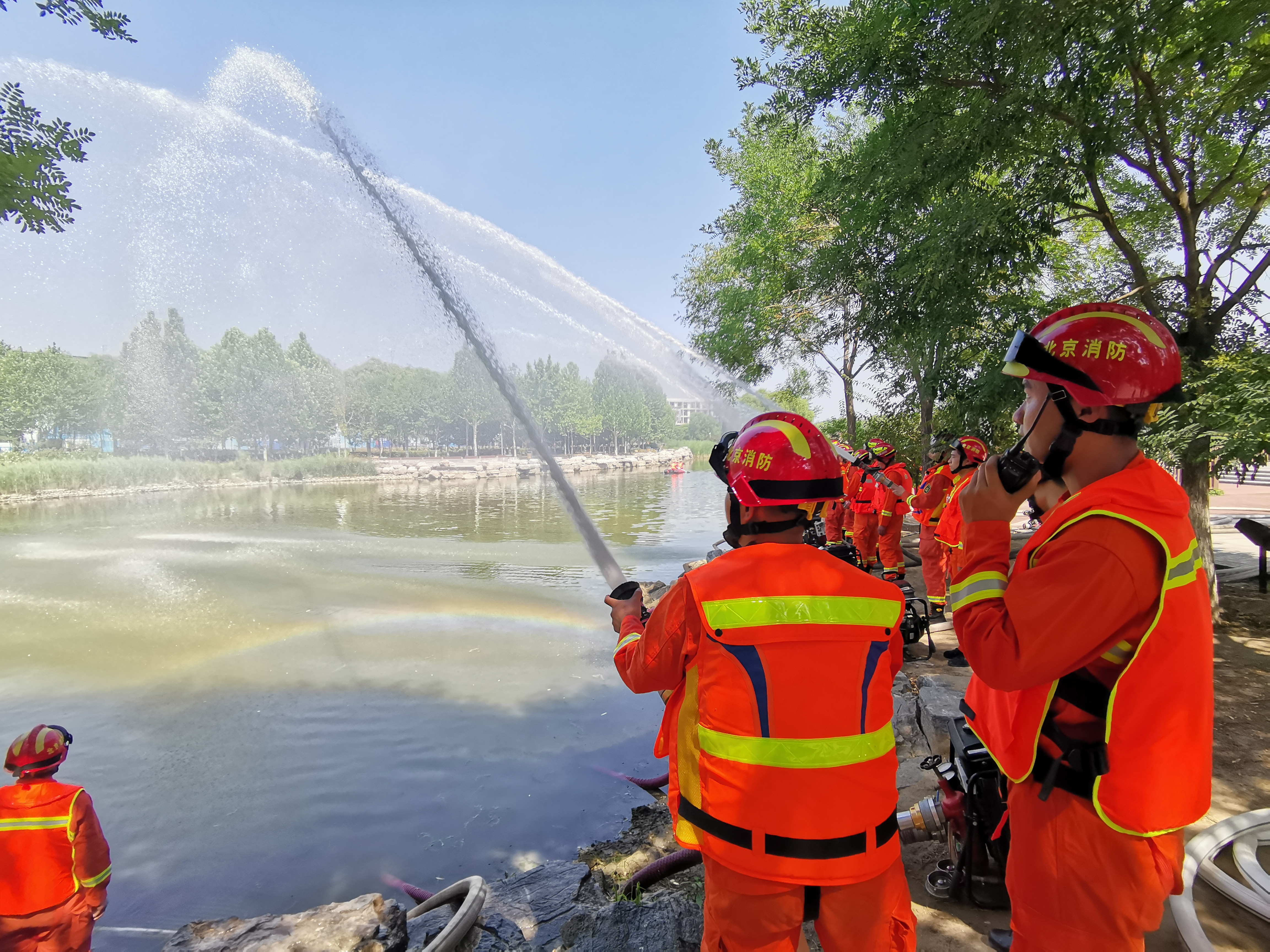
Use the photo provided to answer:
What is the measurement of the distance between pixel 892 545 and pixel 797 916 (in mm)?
9597

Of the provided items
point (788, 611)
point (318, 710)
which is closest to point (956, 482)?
point (788, 611)

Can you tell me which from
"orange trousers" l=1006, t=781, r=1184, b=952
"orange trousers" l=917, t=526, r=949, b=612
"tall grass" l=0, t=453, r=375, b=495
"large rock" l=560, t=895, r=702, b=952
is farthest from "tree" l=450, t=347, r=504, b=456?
"tall grass" l=0, t=453, r=375, b=495

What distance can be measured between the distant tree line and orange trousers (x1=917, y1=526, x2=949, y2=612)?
17400 millimetres

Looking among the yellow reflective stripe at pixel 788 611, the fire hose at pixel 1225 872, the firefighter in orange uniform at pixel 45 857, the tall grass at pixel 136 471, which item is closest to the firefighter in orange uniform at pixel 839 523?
the fire hose at pixel 1225 872

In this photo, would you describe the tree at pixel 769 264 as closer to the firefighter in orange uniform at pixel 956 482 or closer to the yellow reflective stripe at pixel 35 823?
the firefighter in orange uniform at pixel 956 482

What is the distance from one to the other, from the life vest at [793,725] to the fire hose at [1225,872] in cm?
183

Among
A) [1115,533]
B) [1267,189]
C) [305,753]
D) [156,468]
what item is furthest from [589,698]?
[156,468]

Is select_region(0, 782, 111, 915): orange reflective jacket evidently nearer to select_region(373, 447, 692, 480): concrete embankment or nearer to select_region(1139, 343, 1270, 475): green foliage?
select_region(1139, 343, 1270, 475): green foliage

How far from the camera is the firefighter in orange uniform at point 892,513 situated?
1031cm

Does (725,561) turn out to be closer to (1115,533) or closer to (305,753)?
(1115,533)

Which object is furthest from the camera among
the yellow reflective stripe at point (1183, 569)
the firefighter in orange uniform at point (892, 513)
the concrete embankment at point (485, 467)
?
the concrete embankment at point (485, 467)

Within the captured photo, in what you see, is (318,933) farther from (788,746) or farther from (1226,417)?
(1226,417)

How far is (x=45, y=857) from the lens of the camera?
3.56 metres

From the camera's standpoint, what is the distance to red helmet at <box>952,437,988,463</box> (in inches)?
311
